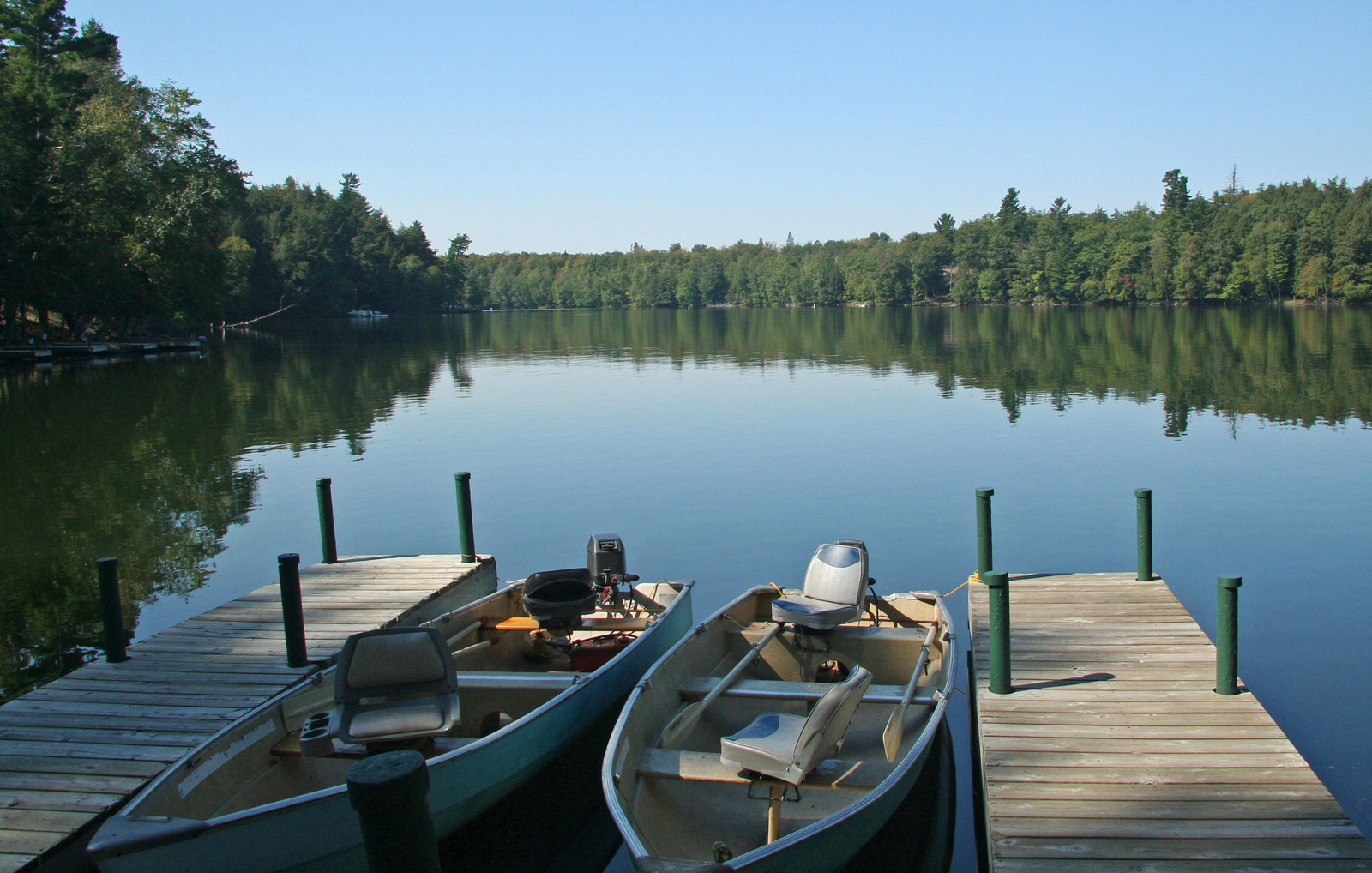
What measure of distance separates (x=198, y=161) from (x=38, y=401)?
37.1m

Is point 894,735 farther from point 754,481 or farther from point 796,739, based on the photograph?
point 754,481

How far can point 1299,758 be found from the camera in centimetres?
586

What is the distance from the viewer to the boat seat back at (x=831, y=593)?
796cm

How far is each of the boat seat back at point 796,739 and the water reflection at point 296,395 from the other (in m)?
7.23

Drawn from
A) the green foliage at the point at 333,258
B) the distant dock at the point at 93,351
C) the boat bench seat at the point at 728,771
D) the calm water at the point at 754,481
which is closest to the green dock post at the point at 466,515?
the calm water at the point at 754,481

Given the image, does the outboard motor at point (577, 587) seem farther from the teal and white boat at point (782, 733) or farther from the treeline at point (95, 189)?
the treeline at point (95, 189)

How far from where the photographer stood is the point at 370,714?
6.32 m

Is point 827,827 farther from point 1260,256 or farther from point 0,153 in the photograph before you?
point 1260,256

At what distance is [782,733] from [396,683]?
2524 millimetres

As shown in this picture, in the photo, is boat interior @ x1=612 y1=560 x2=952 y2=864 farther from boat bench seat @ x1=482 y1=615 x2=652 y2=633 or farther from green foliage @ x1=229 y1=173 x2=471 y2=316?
green foliage @ x1=229 y1=173 x2=471 y2=316

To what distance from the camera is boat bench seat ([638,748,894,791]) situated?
5.70m

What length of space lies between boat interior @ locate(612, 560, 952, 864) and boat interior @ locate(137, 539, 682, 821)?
873mm

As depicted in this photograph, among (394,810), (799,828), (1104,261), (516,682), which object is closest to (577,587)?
(516,682)

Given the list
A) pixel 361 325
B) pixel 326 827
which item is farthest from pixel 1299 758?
pixel 361 325
